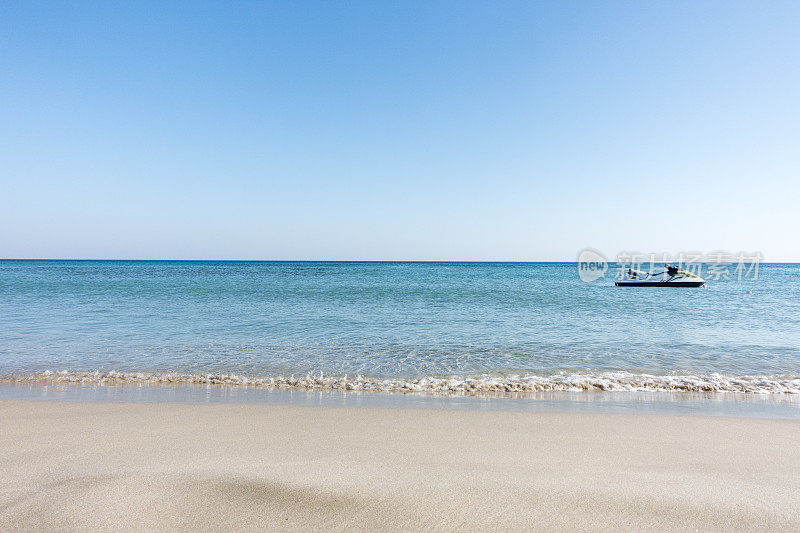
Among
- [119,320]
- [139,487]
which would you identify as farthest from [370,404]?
[119,320]

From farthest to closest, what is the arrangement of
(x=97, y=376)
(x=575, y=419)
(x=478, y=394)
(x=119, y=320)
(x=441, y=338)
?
(x=119, y=320) → (x=441, y=338) → (x=97, y=376) → (x=478, y=394) → (x=575, y=419)

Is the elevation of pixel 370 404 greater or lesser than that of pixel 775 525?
lesser

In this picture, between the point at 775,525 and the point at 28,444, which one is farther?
the point at 28,444

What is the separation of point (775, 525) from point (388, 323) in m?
13.2

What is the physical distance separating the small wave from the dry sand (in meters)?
1.90

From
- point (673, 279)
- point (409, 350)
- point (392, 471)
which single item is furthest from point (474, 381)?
point (673, 279)

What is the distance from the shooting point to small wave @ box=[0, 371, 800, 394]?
7.86 m

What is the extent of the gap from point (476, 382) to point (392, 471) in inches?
177

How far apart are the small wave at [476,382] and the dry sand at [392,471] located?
190 cm

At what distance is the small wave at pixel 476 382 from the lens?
786 cm

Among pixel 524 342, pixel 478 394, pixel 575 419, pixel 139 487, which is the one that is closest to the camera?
pixel 139 487

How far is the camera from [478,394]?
753 centimetres

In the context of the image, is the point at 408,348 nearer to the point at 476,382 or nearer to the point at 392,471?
the point at 476,382

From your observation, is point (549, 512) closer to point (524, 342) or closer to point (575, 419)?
point (575, 419)
